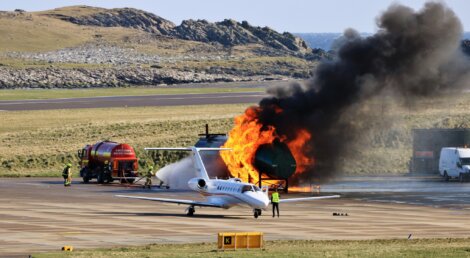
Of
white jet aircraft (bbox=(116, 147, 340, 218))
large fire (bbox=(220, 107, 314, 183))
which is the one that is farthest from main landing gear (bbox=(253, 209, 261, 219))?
large fire (bbox=(220, 107, 314, 183))

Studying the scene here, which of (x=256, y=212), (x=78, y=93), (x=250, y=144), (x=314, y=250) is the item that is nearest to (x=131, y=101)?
(x=78, y=93)

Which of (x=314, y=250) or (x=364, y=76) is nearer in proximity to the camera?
(x=314, y=250)

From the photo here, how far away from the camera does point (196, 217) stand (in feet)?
226

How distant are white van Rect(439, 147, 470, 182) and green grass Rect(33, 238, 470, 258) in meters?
43.9

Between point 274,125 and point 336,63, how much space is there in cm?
752

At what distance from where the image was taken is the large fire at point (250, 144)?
289 ft

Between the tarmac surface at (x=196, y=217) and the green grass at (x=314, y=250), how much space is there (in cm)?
257

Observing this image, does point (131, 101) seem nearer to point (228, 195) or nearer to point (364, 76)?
point (364, 76)

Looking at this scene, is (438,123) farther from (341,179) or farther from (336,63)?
(336,63)

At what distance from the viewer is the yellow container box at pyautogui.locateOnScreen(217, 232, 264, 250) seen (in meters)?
51.4

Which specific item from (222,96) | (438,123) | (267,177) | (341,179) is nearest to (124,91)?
(222,96)

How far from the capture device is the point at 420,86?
9206 centimetres

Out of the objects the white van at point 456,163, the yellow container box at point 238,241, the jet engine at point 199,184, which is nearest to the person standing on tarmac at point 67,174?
the jet engine at point 199,184

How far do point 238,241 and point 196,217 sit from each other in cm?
1734
